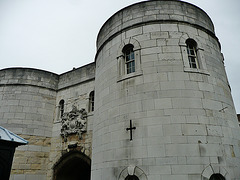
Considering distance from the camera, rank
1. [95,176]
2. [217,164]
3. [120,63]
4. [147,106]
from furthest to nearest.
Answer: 1. [120,63]
2. [95,176]
3. [147,106]
4. [217,164]

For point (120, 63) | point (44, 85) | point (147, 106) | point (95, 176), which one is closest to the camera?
point (147, 106)

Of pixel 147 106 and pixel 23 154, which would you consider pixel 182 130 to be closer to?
pixel 147 106

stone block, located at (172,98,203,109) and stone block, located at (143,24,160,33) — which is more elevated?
stone block, located at (143,24,160,33)

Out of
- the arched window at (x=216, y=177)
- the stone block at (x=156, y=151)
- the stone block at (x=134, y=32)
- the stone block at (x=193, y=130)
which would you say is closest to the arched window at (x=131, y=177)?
the stone block at (x=156, y=151)

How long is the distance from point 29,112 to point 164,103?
9997 millimetres

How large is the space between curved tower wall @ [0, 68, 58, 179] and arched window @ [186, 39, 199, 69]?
33.3ft

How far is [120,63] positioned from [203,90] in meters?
3.45

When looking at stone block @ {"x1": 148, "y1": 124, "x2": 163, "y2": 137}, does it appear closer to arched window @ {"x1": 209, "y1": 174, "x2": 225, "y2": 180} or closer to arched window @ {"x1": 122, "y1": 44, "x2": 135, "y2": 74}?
arched window @ {"x1": 209, "y1": 174, "x2": 225, "y2": 180}

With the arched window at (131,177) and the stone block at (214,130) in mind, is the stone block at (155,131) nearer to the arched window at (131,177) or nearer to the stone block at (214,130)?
the arched window at (131,177)

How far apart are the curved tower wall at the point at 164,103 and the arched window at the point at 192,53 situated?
180 mm

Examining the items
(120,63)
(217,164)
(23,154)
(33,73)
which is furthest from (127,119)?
(33,73)

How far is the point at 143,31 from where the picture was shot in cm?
849

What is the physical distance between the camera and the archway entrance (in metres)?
12.1

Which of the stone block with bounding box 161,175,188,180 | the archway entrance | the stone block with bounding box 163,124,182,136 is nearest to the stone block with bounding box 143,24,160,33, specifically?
the stone block with bounding box 163,124,182,136
